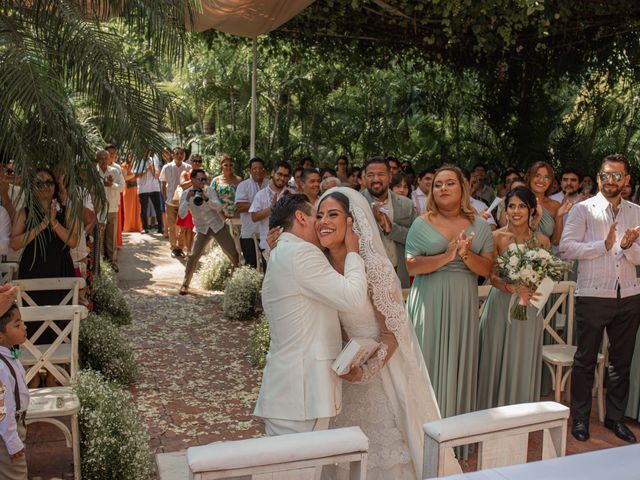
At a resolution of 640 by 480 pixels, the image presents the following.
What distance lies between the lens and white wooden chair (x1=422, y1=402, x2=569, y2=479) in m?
2.68

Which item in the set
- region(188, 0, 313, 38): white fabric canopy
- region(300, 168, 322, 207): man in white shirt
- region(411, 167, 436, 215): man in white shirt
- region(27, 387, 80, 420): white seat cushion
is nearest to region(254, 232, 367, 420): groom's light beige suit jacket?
region(27, 387, 80, 420): white seat cushion

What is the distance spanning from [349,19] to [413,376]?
354 inches

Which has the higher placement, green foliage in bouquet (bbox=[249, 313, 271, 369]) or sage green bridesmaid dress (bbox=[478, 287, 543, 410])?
sage green bridesmaid dress (bbox=[478, 287, 543, 410])

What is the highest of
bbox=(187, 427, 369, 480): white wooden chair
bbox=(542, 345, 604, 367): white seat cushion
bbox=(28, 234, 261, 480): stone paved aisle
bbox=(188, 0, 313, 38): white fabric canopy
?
bbox=(188, 0, 313, 38): white fabric canopy

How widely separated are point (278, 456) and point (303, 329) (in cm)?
116

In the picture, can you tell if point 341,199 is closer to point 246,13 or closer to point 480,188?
point 246,13

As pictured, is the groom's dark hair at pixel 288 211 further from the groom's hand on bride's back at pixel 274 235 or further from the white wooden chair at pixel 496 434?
the white wooden chair at pixel 496 434

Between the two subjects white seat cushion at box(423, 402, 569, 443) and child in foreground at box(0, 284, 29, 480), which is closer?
white seat cushion at box(423, 402, 569, 443)

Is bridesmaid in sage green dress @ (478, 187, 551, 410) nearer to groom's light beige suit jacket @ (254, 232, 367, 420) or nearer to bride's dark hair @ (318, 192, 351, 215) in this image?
bride's dark hair @ (318, 192, 351, 215)

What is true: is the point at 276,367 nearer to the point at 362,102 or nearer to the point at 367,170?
the point at 367,170

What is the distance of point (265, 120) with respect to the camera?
59.1ft

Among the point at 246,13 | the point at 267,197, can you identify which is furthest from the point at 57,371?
the point at 246,13

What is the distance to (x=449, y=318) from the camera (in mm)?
4941

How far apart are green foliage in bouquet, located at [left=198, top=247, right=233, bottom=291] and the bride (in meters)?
6.83
